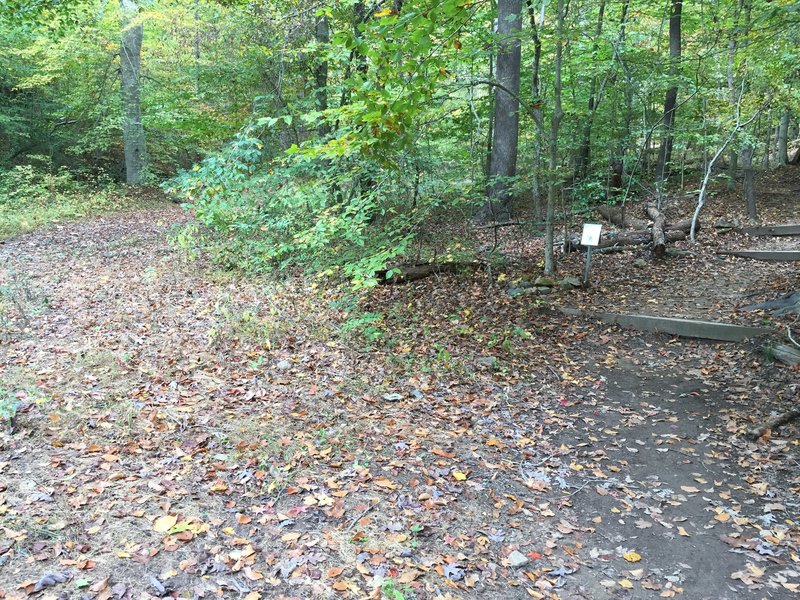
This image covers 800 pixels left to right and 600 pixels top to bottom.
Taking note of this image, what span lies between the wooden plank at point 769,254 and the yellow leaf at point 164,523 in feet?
35.4

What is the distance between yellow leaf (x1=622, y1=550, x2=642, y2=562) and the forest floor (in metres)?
0.04

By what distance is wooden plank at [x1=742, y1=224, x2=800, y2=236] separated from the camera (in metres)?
11.5

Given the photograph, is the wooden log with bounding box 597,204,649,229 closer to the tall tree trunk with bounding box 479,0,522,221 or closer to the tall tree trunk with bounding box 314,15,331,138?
Result: the tall tree trunk with bounding box 479,0,522,221

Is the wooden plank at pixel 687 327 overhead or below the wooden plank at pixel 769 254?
below

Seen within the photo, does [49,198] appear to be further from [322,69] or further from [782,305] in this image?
[782,305]

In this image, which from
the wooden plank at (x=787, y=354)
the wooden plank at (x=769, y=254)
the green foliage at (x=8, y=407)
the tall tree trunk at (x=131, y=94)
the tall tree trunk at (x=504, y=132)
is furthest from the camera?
the tall tree trunk at (x=131, y=94)

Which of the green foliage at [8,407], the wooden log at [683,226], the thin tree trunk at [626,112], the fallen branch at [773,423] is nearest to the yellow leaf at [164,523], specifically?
the green foliage at [8,407]

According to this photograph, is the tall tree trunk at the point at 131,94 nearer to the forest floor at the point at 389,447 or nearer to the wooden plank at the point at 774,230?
the forest floor at the point at 389,447

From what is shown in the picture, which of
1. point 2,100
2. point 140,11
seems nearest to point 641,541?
point 140,11

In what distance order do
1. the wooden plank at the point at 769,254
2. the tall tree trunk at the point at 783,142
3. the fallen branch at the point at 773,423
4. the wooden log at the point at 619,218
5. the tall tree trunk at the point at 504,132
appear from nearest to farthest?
the fallen branch at the point at 773,423
the wooden plank at the point at 769,254
the tall tree trunk at the point at 504,132
the wooden log at the point at 619,218
the tall tree trunk at the point at 783,142

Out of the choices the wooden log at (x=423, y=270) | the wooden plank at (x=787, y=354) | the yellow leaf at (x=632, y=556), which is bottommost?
the yellow leaf at (x=632, y=556)

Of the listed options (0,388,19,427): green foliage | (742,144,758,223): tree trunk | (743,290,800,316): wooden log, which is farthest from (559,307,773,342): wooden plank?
(742,144,758,223): tree trunk

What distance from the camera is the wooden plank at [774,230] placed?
37.7ft

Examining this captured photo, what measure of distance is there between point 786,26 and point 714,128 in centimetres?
808
